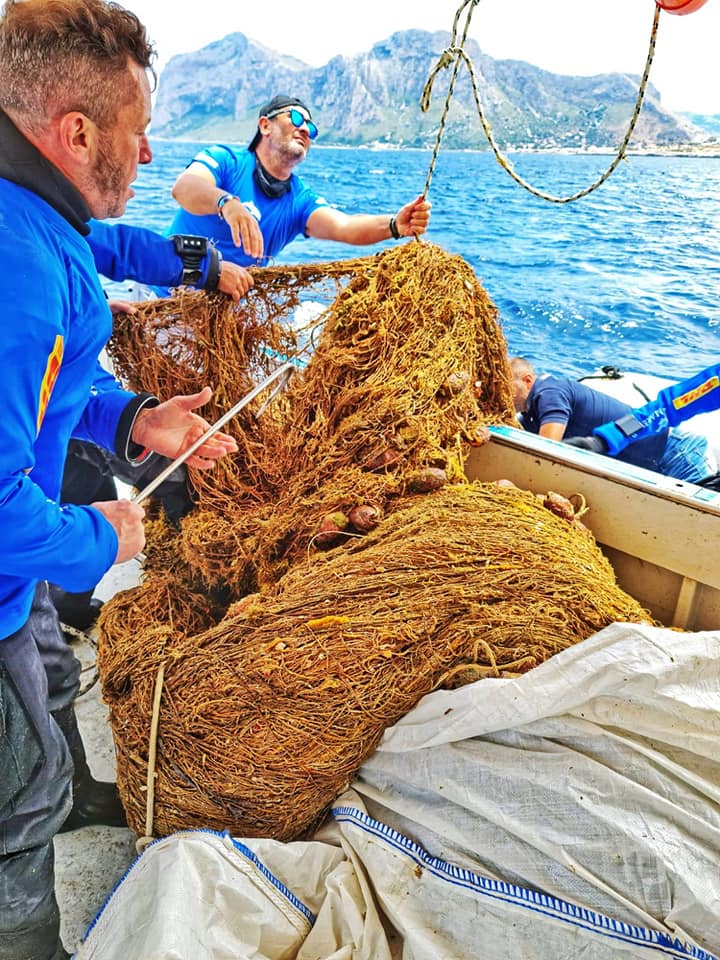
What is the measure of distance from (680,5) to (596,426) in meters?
2.30

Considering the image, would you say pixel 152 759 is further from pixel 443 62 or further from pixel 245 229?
pixel 443 62

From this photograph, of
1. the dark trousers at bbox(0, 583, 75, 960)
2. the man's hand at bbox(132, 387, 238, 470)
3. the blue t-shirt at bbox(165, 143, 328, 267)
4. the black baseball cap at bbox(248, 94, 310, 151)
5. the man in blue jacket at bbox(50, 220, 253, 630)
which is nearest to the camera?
the dark trousers at bbox(0, 583, 75, 960)

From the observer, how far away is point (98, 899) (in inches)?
71.2

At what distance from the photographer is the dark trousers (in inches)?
53.3

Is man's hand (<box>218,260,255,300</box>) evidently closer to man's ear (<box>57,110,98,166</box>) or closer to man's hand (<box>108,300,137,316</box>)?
man's hand (<box>108,300,137,316</box>)

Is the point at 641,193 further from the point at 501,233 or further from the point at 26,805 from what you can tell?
the point at 26,805

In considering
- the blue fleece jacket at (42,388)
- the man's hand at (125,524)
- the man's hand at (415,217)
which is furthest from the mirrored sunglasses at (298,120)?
the man's hand at (125,524)

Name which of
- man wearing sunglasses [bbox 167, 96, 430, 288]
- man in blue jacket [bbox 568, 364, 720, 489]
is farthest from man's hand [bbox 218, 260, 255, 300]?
man in blue jacket [bbox 568, 364, 720, 489]

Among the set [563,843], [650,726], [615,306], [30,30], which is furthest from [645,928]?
[615,306]

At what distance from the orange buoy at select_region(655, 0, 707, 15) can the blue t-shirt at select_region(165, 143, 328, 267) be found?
1843mm

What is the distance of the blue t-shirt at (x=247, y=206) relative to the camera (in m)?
3.30

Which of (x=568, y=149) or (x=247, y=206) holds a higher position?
(x=568, y=149)

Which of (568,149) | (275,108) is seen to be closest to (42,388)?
(275,108)

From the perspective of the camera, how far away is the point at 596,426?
405 cm
